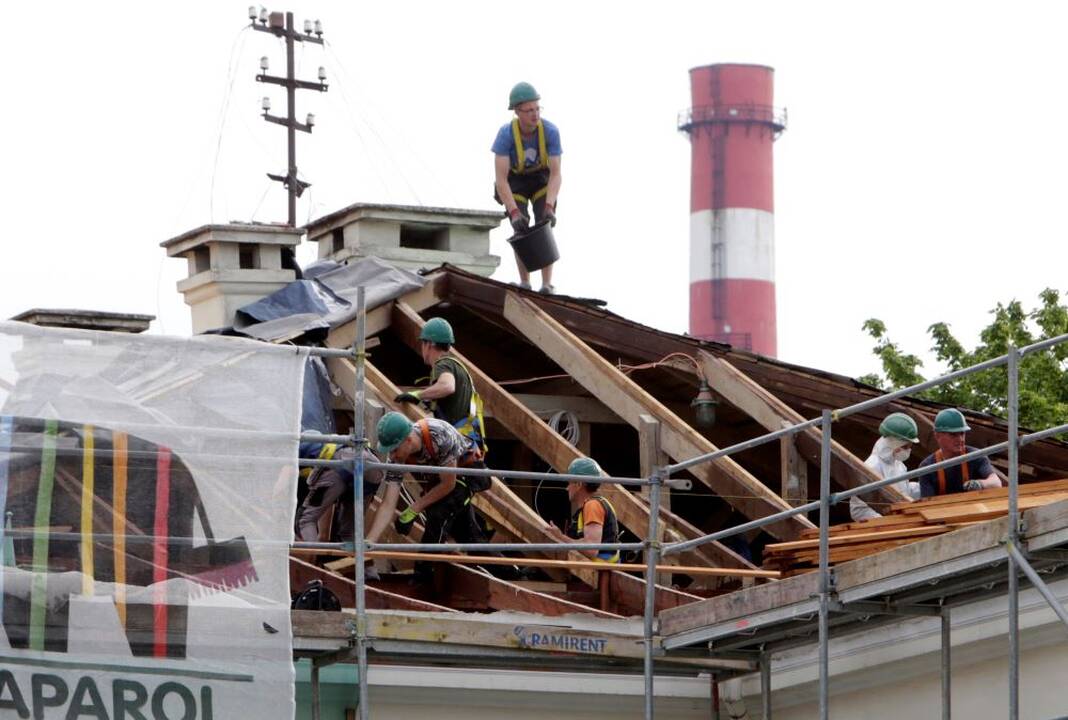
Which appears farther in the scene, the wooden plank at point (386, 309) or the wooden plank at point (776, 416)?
the wooden plank at point (386, 309)

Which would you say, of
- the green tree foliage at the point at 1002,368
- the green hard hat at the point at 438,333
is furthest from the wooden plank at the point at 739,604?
the green tree foliage at the point at 1002,368

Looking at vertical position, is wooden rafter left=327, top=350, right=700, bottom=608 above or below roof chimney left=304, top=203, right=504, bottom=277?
below

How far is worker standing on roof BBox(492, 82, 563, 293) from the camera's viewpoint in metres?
18.1

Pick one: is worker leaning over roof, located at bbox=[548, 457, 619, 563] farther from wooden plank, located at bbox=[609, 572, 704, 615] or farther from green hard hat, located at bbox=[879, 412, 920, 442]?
green hard hat, located at bbox=[879, 412, 920, 442]

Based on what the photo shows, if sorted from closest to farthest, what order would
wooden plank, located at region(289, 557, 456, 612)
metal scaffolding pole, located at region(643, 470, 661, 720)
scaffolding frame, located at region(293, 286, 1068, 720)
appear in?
scaffolding frame, located at region(293, 286, 1068, 720)
metal scaffolding pole, located at region(643, 470, 661, 720)
wooden plank, located at region(289, 557, 456, 612)

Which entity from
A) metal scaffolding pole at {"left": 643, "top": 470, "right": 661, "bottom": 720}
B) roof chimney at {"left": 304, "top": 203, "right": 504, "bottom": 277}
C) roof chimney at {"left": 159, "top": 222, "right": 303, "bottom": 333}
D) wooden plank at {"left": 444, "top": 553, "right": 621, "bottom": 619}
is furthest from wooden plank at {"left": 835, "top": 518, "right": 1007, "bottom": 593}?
roof chimney at {"left": 304, "top": 203, "right": 504, "bottom": 277}

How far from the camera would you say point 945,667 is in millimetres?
12820

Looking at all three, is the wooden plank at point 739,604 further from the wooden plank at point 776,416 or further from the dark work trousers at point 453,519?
the wooden plank at point 776,416

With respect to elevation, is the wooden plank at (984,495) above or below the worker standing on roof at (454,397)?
below

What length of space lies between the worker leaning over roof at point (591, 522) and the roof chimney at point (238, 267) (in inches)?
208

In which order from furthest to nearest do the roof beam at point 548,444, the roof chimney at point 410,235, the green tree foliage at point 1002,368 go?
the green tree foliage at point 1002,368 → the roof chimney at point 410,235 → the roof beam at point 548,444

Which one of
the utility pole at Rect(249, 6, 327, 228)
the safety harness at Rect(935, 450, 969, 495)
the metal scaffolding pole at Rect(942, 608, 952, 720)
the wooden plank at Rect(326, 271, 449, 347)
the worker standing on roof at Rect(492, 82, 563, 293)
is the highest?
the utility pole at Rect(249, 6, 327, 228)

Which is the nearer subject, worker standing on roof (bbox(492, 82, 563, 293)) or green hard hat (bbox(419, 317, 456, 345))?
green hard hat (bbox(419, 317, 456, 345))

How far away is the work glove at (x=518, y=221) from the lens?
18625 millimetres
